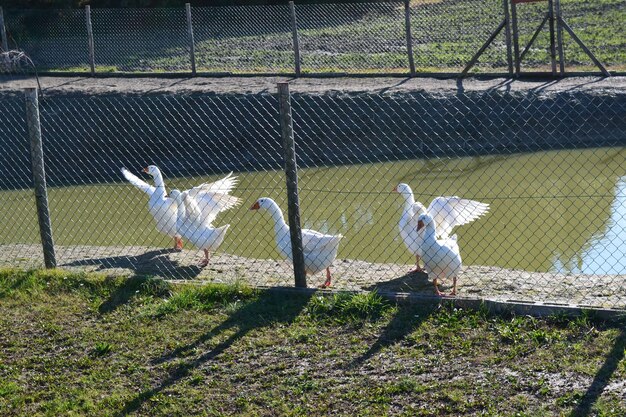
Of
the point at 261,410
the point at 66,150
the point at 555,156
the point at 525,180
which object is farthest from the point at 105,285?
the point at 66,150

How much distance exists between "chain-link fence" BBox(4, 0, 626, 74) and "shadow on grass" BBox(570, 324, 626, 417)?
1192cm

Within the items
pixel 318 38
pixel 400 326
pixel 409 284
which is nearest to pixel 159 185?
pixel 409 284

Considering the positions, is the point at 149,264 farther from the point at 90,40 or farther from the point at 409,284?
the point at 90,40

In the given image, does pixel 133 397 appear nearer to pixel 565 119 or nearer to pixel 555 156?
pixel 555 156

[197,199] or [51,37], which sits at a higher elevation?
[51,37]

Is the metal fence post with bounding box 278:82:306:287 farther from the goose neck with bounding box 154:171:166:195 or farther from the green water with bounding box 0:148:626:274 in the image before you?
the goose neck with bounding box 154:171:166:195

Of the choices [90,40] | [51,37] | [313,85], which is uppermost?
[51,37]

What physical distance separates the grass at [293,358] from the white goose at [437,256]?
64 cm

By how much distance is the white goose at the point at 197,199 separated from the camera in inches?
362

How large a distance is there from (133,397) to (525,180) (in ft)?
27.7

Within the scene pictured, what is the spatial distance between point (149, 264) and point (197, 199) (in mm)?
916

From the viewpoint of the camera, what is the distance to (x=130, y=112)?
17.0 m

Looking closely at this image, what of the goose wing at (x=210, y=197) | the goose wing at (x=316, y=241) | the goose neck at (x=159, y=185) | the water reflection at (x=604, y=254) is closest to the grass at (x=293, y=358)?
the goose wing at (x=316, y=241)

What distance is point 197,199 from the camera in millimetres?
9172
